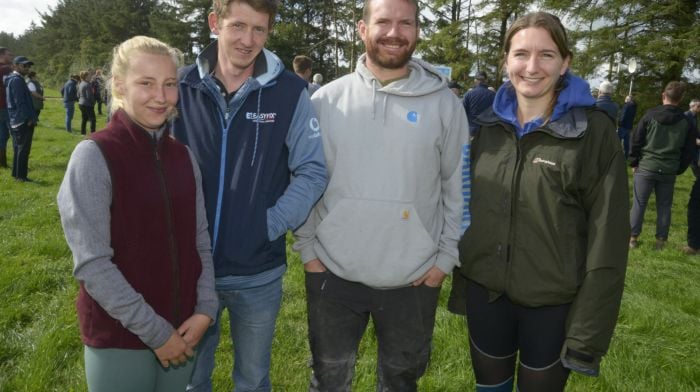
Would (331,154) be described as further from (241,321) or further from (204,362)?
(204,362)

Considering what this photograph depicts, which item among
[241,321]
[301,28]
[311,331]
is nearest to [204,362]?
[241,321]

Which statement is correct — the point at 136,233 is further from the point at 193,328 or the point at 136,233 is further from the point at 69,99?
the point at 69,99

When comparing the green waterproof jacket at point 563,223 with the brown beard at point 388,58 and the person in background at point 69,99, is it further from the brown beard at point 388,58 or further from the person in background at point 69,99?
the person in background at point 69,99

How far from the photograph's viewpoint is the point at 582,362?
205 centimetres

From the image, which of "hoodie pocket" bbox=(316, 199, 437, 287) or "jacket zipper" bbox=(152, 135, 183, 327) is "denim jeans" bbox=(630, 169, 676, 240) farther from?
"jacket zipper" bbox=(152, 135, 183, 327)

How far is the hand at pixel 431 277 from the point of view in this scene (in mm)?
2447

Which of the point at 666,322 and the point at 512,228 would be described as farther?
the point at 666,322

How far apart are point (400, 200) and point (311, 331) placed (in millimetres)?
865

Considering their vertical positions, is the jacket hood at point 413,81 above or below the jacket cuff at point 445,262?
above

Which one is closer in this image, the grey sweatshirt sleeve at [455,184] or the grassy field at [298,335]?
the grey sweatshirt sleeve at [455,184]

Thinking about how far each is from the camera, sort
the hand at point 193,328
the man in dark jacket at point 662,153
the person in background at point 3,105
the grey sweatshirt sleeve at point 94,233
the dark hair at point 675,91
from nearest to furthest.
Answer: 1. the grey sweatshirt sleeve at point 94,233
2. the hand at point 193,328
3. the dark hair at point 675,91
4. the man in dark jacket at point 662,153
5. the person in background at point 3,105

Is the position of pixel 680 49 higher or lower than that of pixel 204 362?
higher

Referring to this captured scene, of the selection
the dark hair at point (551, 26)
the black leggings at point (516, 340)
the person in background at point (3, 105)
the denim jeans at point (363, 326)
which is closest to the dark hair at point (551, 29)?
the dark hair at point (551, 26)

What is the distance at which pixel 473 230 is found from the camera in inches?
95.3
